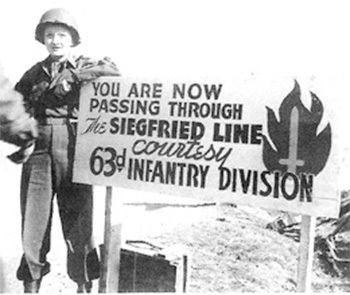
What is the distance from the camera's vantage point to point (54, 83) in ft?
8.65

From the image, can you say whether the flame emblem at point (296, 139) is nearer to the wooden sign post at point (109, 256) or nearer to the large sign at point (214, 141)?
the large sign at point (214, 141)

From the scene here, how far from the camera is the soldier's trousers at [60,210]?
8.76ft

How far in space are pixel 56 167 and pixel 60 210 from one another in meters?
0.24

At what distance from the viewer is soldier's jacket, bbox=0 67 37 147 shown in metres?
2.43

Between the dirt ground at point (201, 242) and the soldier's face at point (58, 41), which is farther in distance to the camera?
the dirt ground at point (201, 242)

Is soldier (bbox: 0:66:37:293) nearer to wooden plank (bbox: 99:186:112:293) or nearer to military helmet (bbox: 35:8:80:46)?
military helmet (bbox: 35:8:80:46)

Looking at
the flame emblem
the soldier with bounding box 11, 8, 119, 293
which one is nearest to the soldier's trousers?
the soldier with bounding box 11, 8, 119, 293

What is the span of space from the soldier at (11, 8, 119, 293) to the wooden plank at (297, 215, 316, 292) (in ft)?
3.70

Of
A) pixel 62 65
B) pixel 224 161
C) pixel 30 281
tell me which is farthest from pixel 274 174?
pixel 30 281

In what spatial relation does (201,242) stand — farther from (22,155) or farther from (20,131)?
(20,131)

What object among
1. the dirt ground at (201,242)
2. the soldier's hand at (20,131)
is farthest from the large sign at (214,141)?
the dirt ground at (201,242)

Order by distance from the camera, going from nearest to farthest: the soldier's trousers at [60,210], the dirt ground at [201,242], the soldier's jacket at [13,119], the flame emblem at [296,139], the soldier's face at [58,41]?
the flame emblem at [296,139]
the soldier's jacket at [13,119]
the soldier's face at [58,41]
the soldier's trousers at [60,210]
the dirt ground at [201,242]

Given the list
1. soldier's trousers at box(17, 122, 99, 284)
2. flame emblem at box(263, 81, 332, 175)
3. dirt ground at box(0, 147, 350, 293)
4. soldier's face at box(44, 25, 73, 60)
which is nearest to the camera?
flame emblem at box(263, 81, 332, 175)

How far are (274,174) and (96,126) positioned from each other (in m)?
0.98
